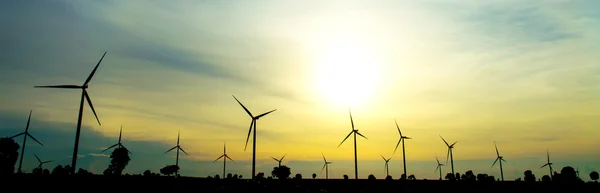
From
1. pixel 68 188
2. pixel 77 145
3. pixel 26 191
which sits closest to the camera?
pixel 77 145

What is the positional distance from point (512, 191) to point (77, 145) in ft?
489

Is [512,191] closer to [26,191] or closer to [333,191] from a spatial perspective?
[333,191]

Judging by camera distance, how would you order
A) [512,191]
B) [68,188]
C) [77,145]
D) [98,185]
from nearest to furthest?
1. [77,145]
2. [68,188]
3. [98,185]
4. [512,191]

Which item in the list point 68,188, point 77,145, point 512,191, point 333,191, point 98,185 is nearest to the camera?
point 77,145

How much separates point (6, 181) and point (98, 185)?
75.3ft

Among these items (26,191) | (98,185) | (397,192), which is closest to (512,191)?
(397,192)

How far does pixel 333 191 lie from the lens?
146 m

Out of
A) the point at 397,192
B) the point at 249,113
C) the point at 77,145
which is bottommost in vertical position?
the point at 397,192

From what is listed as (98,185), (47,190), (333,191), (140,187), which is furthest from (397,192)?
(47,190)

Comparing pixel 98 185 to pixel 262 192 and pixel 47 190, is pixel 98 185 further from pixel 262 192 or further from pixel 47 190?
pixel 262 192

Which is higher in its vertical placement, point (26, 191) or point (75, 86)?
point (75, 86)

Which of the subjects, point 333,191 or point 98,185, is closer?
point 98,185

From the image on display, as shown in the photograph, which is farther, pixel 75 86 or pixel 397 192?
pixel 397 192

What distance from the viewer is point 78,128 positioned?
322 ft
